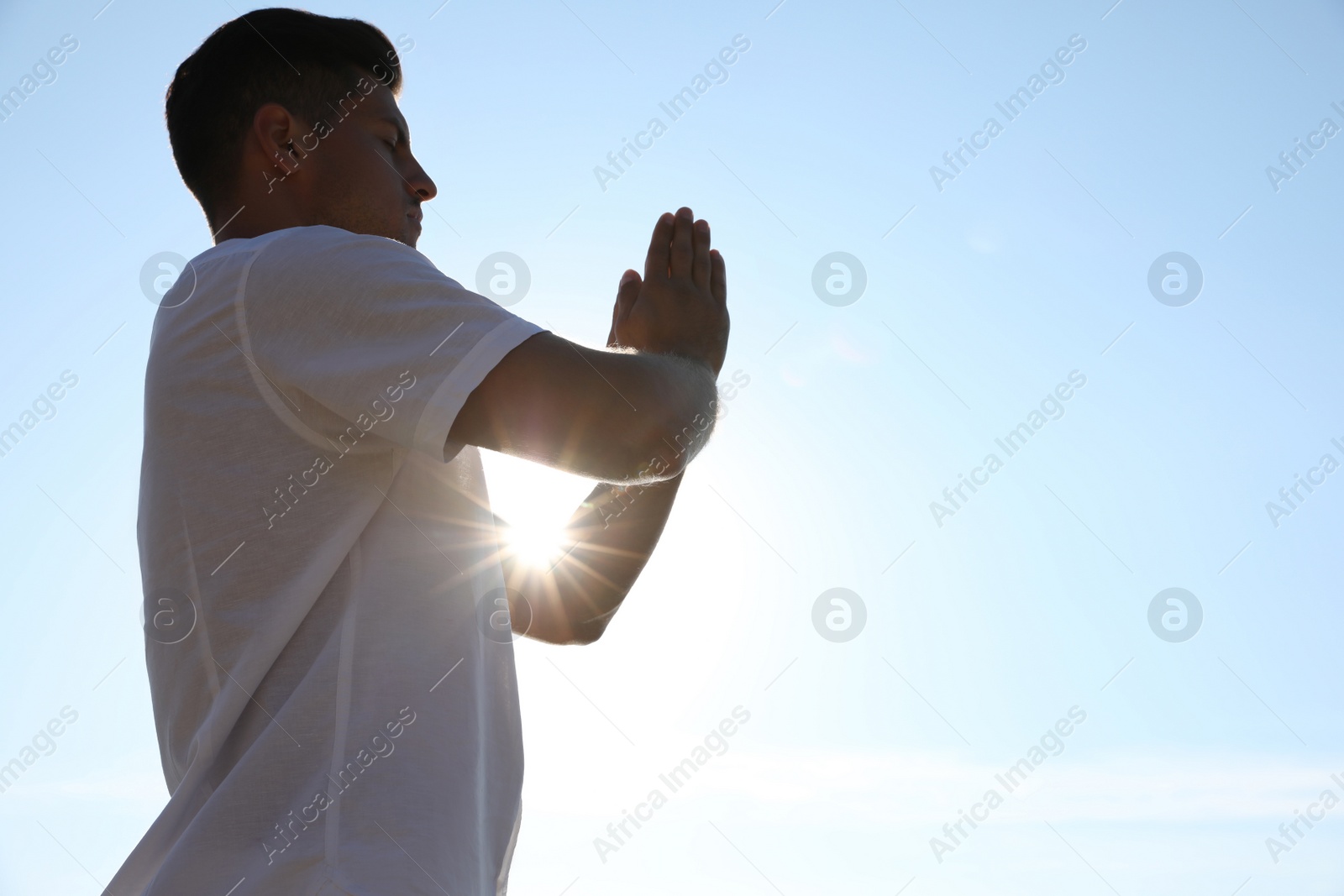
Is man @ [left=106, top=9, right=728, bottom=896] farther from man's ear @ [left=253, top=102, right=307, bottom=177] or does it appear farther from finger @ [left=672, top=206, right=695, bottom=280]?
man's ear @ [left=253, top=102, right=307, bottom=177]

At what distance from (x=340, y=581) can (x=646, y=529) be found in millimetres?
832

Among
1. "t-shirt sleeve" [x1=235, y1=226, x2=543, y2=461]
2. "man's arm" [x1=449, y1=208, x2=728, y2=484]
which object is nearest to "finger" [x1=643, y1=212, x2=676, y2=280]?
"man's arm" [x1=449, y1=208, x2=728, y2=484]

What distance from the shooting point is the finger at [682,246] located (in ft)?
6.52

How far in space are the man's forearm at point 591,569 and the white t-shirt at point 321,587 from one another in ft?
1.80

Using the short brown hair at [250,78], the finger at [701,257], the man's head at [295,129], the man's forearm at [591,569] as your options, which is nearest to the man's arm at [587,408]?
the finger at [701,257]

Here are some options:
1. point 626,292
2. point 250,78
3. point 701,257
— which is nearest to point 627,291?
point 626,292

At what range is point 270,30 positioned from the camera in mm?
2523

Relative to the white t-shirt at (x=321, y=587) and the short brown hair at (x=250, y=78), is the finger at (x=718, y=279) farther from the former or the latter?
the short brown hair at (x=250, y=78)

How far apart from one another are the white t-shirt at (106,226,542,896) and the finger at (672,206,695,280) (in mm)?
530

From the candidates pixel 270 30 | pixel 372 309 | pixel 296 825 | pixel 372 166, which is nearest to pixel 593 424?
pixel 372 309

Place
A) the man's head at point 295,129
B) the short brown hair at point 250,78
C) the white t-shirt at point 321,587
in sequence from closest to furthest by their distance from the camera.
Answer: the white t-shirt at point 321,587 → the man's head at point 295,129 → the short brown hair at point 250,78

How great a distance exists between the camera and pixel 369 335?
5.07 ft

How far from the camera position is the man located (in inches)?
56.3

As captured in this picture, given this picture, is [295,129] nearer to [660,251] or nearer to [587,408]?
[660,251]
